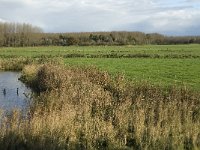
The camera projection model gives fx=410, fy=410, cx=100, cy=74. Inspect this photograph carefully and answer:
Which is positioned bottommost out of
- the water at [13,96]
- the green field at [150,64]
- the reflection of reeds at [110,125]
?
the water at [13,96]

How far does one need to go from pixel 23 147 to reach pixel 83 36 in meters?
117

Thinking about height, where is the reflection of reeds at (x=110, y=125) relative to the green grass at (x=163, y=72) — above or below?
above

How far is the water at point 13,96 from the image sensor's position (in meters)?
22.5

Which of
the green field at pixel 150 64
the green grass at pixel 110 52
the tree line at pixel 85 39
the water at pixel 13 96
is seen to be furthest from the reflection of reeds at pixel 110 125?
the tree line at pixel 85 39

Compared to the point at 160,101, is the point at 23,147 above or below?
below

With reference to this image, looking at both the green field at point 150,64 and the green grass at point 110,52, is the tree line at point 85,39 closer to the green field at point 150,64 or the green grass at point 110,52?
the green grass at point 110,52

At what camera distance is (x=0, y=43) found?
122 metres

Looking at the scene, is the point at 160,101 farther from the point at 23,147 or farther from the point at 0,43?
the point at 0,43

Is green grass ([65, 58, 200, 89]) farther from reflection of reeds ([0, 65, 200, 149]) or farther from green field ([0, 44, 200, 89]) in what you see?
reflection of reeds ([0, 65, 200, 149])

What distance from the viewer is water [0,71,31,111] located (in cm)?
2245

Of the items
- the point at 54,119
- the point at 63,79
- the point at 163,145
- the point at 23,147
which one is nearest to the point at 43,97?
the point at 63,79

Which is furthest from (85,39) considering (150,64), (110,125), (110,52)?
(110,125)

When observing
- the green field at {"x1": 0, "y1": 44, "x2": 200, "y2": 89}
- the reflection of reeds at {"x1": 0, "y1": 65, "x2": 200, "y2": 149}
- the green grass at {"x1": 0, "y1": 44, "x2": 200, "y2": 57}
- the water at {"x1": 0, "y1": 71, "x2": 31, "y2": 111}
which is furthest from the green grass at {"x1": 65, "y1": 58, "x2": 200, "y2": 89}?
the green grass at {"x1": 0, "y1": 44, "x2": 200, "y2": 57}

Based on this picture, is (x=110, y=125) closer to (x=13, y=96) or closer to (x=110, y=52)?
(x=13, y=96)
